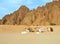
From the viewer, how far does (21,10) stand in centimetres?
10431

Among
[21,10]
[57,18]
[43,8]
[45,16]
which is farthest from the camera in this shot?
[21,10]

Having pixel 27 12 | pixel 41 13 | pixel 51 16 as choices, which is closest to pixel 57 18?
pixel 51 16

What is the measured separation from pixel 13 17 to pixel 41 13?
54.3 ft

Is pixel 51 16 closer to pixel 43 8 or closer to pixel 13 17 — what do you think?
pixel 43 8

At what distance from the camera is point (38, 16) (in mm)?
91000

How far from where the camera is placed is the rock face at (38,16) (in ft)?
278

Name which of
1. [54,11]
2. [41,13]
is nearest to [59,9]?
[54,11]

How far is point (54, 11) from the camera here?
3423 inches

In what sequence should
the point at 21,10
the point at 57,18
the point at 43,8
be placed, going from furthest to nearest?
the point at 21,10 < the point at 43,8 < the point at 57,18

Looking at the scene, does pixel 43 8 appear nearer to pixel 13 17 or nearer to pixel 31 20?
pixel 31 20

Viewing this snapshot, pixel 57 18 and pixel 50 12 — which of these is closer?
pixel 57 18

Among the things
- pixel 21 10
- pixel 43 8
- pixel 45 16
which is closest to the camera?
pixel 45 16

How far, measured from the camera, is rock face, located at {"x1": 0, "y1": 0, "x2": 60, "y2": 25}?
84688mm

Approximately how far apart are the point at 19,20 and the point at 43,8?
13.4 metres
